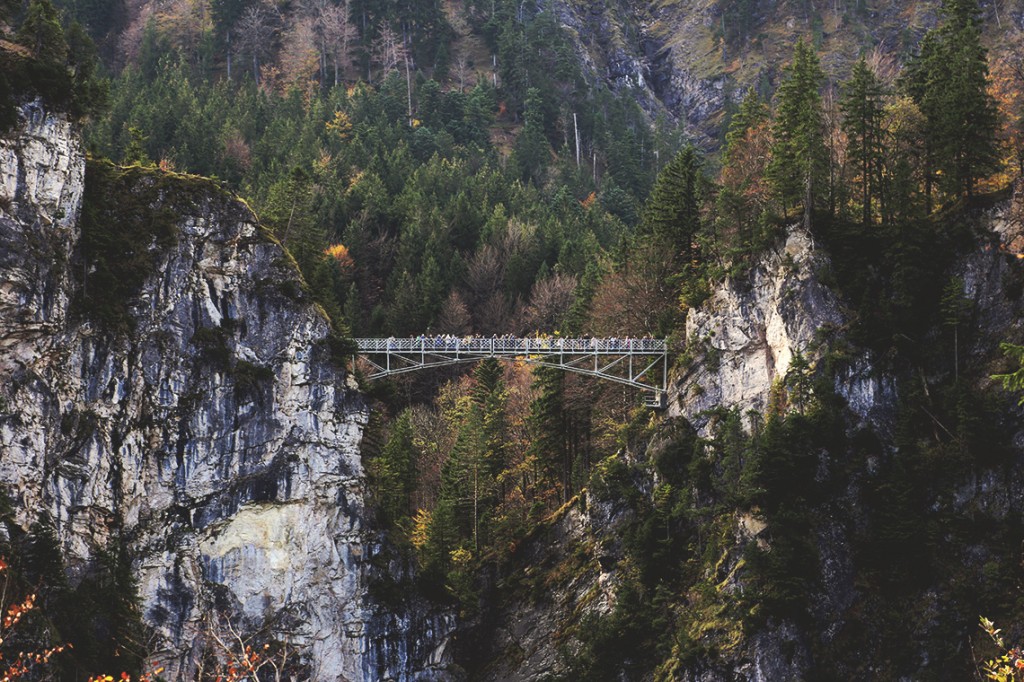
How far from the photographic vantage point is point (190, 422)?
2066 inches

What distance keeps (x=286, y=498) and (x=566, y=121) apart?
62.7 meters

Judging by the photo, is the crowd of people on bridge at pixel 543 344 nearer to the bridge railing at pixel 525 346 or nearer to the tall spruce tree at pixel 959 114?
the bridge railing at pixel 525 346

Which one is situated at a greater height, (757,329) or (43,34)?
(43,34)

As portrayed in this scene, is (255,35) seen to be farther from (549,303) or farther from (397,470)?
(397,470)

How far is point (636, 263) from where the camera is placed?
189 feet

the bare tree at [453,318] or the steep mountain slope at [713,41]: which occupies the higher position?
the steep mountain slope at [713,41]

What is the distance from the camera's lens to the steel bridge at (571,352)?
53656 mm

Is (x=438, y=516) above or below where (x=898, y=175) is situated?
below

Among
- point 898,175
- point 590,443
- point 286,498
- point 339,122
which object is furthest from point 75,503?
point 339,122

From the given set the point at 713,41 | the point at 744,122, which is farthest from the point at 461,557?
the point at 713,41

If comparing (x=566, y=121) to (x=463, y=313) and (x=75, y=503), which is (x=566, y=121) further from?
(x=75, y=503)

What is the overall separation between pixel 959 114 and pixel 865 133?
4109 mm

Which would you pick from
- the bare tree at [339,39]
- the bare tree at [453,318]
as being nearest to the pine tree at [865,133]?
the bare tree at [453,318]

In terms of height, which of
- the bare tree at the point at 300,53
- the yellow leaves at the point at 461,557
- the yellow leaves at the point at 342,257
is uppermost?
the bare tree at the point at 300,53
